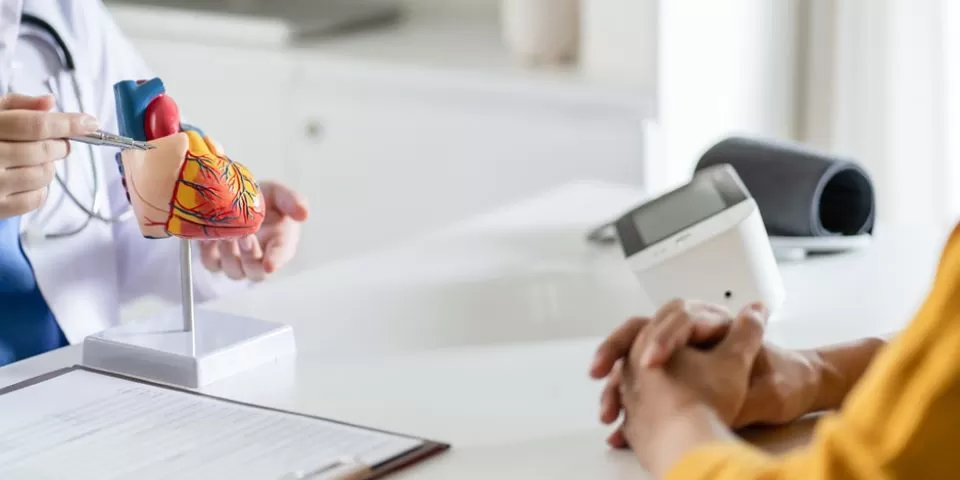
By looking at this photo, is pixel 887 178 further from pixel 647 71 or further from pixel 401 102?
pixel 401 102

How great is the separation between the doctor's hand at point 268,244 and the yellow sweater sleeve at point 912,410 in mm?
675

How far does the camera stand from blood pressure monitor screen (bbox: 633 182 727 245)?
122cm

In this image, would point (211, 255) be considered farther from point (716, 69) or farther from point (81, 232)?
point (716, 69)

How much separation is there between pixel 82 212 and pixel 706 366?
0.69 metres

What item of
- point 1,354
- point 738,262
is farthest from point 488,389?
point 1,354

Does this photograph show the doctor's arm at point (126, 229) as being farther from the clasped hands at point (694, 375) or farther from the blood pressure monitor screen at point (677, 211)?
the clasped hands at point (694, 375)

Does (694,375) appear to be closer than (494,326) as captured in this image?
Yes

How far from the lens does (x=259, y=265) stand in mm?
1263

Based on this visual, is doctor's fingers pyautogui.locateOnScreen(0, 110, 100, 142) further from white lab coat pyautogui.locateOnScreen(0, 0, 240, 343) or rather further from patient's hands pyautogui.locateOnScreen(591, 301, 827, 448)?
patient's hands pyautogui.locateOnScreen(591, 301, 827, 448)

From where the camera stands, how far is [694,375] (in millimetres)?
936

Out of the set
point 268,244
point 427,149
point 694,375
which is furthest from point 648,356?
point 427,149

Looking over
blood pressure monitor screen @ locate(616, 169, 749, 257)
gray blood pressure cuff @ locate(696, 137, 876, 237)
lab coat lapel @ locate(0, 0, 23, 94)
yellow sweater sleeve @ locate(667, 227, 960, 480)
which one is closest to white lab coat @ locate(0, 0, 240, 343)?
lab coat lapel @ locate(0, 0, 23, 94)

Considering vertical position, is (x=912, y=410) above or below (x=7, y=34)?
below

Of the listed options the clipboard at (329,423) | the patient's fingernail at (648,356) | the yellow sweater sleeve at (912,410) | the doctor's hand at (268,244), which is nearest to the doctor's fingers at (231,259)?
the doctor's hand at (268,244)
